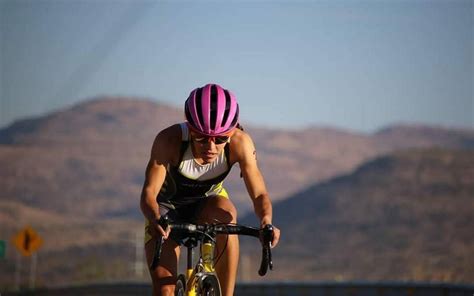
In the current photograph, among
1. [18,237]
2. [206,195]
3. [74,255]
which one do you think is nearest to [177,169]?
[206,195]

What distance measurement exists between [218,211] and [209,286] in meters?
0.69

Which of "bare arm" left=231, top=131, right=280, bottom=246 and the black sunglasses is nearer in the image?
the black sunglasses

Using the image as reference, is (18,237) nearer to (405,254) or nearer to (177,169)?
(177,169)

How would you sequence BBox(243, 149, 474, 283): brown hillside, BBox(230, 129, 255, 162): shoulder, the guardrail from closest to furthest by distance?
BBox(230, 129, 255, 162): shoulder, the guardrail, BBox(243, 149, 474, 283): brown hillside

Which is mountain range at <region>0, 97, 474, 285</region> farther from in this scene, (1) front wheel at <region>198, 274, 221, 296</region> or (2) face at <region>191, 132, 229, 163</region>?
(1) front wheel at <region>198, 274, 221, 296</region>

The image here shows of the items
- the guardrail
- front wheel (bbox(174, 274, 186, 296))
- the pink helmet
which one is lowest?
the guardrail

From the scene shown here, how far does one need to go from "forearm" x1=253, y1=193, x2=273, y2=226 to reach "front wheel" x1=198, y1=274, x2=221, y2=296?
1.78ft

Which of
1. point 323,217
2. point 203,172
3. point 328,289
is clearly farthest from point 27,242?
point 323,217

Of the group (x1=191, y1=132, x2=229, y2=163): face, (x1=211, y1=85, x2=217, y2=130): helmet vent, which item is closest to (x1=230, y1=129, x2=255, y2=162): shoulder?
(x1=191, y1=132, x2=229, y2=163): face

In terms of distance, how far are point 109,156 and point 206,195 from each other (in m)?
183

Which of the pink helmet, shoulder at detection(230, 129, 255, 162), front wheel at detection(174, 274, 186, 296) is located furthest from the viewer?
shoulder at detection(230, 129, 255, 162)

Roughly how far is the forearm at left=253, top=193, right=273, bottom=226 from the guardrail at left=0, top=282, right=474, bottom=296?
Result: 6.25 metres

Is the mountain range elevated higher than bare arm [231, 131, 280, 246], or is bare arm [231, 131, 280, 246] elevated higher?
bare arm [231, 131, 280, 246]

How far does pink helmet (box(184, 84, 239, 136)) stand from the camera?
891cm
